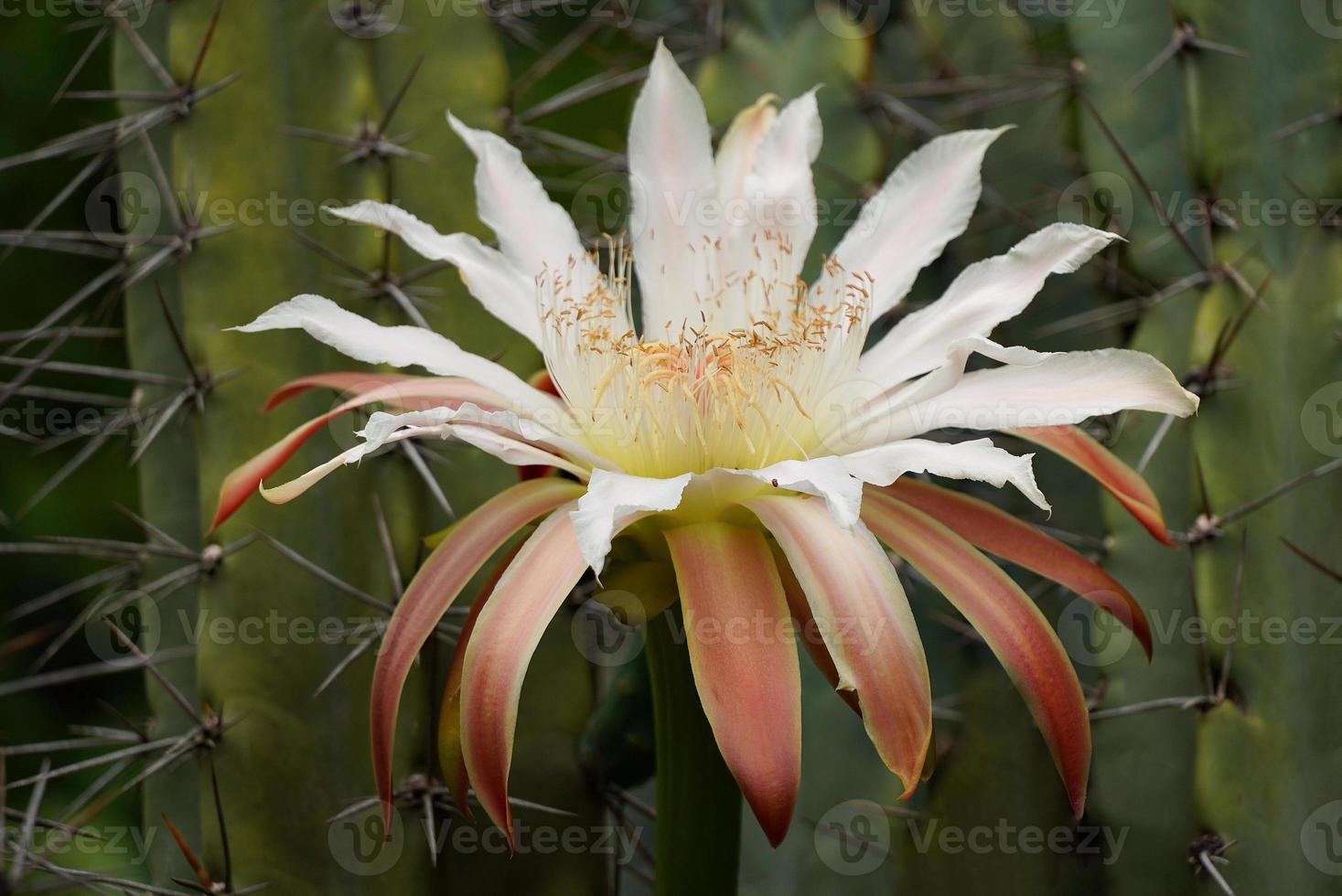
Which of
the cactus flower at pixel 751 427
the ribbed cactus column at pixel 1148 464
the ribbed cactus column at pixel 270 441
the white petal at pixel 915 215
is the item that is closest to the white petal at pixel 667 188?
the cactus flower at pixel 751 427

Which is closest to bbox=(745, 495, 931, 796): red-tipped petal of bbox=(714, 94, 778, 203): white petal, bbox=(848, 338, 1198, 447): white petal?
bbox=(848, 338, 1198, 447): white petal

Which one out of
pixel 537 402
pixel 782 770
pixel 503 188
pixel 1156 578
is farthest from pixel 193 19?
pixel 1156 578

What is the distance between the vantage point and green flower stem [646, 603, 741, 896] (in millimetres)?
723

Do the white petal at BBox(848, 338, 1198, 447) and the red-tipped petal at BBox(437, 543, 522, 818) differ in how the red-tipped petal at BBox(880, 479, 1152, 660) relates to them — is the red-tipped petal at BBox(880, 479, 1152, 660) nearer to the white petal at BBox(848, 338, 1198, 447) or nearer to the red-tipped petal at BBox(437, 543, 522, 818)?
the white petal at BBox(848, 338, 1198, 447)

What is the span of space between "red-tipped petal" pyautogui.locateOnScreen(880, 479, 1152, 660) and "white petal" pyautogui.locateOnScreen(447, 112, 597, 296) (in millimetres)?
280

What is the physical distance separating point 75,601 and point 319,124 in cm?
76

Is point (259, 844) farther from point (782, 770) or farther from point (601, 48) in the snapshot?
point (601, 48)

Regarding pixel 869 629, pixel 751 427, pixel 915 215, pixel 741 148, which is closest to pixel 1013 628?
pixel 869 629

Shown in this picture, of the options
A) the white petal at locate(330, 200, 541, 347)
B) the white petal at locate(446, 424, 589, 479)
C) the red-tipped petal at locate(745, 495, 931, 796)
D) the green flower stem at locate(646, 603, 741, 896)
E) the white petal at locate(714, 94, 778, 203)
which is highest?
the white petal at locate(714, 94, 778, 203)

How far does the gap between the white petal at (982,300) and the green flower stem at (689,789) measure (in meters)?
0.22

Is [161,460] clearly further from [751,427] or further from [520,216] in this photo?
[751,427]

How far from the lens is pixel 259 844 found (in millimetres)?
870

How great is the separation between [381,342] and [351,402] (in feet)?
0.14

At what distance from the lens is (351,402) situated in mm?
723
